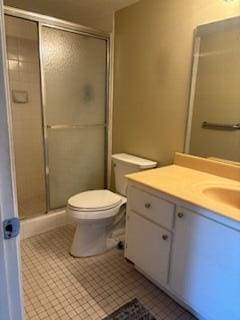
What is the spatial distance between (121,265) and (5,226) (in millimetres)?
1459

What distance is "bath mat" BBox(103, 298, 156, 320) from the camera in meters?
1.39

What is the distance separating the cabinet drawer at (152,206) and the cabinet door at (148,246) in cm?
5

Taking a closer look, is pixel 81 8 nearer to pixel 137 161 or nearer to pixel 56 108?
pixel 56 108

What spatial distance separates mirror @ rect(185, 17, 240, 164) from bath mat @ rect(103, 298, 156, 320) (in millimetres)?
1110

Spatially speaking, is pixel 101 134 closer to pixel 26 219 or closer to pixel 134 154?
pixel 134 154

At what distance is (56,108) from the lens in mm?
2242

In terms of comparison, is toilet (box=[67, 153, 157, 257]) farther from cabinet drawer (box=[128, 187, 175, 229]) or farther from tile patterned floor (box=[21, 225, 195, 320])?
cabinet drawer (box=[128, 187, 175, 229])

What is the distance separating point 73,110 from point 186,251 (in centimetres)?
167

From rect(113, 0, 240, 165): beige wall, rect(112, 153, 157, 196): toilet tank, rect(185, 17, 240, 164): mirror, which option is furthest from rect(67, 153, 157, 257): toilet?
rect(185, 17, 240, 164): mirror

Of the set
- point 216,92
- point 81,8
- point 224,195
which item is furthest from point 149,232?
point 81,8

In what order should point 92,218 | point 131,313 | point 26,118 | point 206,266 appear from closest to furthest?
point 206,266 < point 131,313 < point 92,218 < point 26,118

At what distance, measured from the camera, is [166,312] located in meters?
1.44

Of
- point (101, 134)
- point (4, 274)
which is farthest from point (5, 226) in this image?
point (101, 134)

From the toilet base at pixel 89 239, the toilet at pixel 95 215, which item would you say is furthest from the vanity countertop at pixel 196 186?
the toilet base at pixel 89 239
